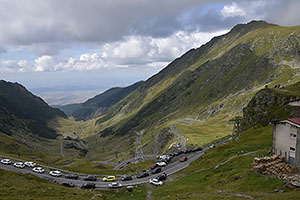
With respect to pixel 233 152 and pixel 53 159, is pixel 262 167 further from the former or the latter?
pixel 53 159

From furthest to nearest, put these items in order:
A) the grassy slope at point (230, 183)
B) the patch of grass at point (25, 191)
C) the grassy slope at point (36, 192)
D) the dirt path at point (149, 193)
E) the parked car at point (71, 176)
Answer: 1. the parked car at point (71, 176)
2. the dirt path at point (149, 193)
3. the grassy slope at point (36, 192)
4. the patch of grass at point (25, 191)
5. the grassy slope at point (230, 183)

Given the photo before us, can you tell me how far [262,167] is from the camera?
41.0 m

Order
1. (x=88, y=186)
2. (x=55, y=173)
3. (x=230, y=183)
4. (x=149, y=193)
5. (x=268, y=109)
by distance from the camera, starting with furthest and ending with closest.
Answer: (x=268, y=109) → (x=55, y=173) → (x=88, y=186) → (x=149, y=193) → (x=230, y=183)

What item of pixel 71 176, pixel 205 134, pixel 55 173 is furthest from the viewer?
pixel 205 134

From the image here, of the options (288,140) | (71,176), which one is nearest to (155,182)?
(71,176)

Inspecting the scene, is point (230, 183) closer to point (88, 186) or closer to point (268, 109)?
point (88, 186)

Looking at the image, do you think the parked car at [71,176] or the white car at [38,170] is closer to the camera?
the parked car at [71,176]

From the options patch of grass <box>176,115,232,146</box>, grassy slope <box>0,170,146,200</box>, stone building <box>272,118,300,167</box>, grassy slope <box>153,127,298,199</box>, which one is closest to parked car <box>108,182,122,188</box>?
grassy slope <box>0,170,146,200</box>

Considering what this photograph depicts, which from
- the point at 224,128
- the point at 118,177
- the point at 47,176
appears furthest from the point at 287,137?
the point at 224,128

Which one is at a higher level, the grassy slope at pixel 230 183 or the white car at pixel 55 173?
the grassy slope at pixel 230 183

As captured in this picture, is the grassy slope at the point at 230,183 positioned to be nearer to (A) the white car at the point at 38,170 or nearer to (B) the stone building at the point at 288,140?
(B) the stone building at the point at 288,140

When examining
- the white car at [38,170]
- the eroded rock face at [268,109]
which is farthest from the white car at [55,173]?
the eroded rock face at [268,109]

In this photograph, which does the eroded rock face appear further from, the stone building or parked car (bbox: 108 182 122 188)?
parked car (bbox: 108 182 122 188)

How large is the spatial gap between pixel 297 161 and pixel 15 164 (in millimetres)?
89840
